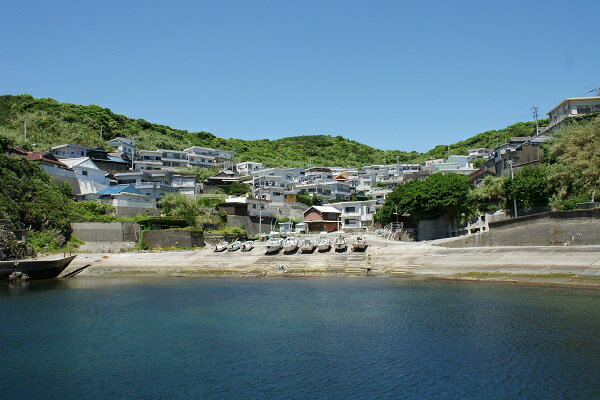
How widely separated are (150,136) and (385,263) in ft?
357

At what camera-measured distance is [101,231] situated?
2457 inches

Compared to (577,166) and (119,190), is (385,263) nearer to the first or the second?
(577,166)

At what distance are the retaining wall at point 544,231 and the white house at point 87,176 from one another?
5668 cm

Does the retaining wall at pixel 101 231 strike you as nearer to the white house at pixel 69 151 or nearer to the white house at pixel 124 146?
the white house at pixel 69 151

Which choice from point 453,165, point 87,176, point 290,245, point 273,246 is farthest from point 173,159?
point 290,245

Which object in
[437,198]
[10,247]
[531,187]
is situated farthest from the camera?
[437,198]

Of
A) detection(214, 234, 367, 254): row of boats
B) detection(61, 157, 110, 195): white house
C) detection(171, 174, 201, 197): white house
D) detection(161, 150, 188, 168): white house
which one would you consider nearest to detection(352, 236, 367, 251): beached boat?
detection(214, 234, 367, 254): row of boats

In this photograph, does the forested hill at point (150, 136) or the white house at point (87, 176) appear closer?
the white house at point (87, 176)

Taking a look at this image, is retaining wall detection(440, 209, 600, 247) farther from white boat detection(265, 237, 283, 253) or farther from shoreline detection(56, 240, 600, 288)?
white boat detection(265, 237, 283, 253)

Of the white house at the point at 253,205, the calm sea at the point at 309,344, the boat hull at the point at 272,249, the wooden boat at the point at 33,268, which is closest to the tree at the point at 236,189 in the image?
the white house at the point at 253,205

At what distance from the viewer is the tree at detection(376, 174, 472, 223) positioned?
60656 mm

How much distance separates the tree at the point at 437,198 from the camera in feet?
199

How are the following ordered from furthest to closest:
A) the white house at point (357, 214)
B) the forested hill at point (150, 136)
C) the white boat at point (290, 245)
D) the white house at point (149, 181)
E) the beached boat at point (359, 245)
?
1. the forested hill at point (150, 136)
2. the white house at point (357, 214)
3. the white house at point (149, 181)
4. the white boat at point (290, 245)
5. the beached boat at point (359, 245)

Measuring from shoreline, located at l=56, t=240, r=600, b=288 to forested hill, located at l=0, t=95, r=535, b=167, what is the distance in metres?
46.2
